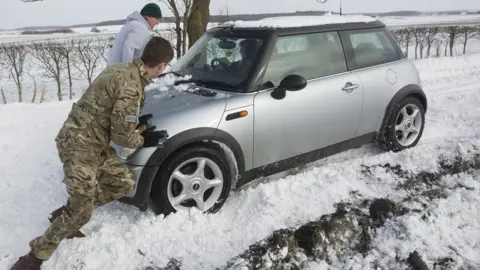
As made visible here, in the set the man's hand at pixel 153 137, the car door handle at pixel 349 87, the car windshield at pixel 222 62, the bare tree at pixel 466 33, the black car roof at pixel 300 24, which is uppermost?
the bare tree at pixel 466 33

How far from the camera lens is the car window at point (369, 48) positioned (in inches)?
185

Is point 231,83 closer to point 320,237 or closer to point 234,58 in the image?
point 234,58

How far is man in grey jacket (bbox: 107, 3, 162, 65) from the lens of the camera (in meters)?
4.91

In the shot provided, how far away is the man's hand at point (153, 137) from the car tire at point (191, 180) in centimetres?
29

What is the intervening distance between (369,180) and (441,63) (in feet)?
32.0

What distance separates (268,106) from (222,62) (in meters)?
0.75

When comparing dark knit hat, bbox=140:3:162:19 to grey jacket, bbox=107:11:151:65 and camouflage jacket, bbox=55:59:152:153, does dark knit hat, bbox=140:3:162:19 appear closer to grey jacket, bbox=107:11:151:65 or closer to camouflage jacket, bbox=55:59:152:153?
grey jacket, bbox=107:11:151:65

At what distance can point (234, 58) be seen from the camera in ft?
13.8

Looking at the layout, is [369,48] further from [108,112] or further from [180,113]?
[108,112]

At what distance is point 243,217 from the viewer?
3.70 metres

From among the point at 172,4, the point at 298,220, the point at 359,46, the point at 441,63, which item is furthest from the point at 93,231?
the point at 441,63

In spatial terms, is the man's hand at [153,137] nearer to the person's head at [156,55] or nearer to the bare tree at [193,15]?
the person's head at [156,55]

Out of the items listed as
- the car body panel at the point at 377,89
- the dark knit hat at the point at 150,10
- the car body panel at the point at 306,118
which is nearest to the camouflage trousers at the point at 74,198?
the car body panel at the point at 306,118

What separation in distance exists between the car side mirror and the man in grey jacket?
1925 mm
